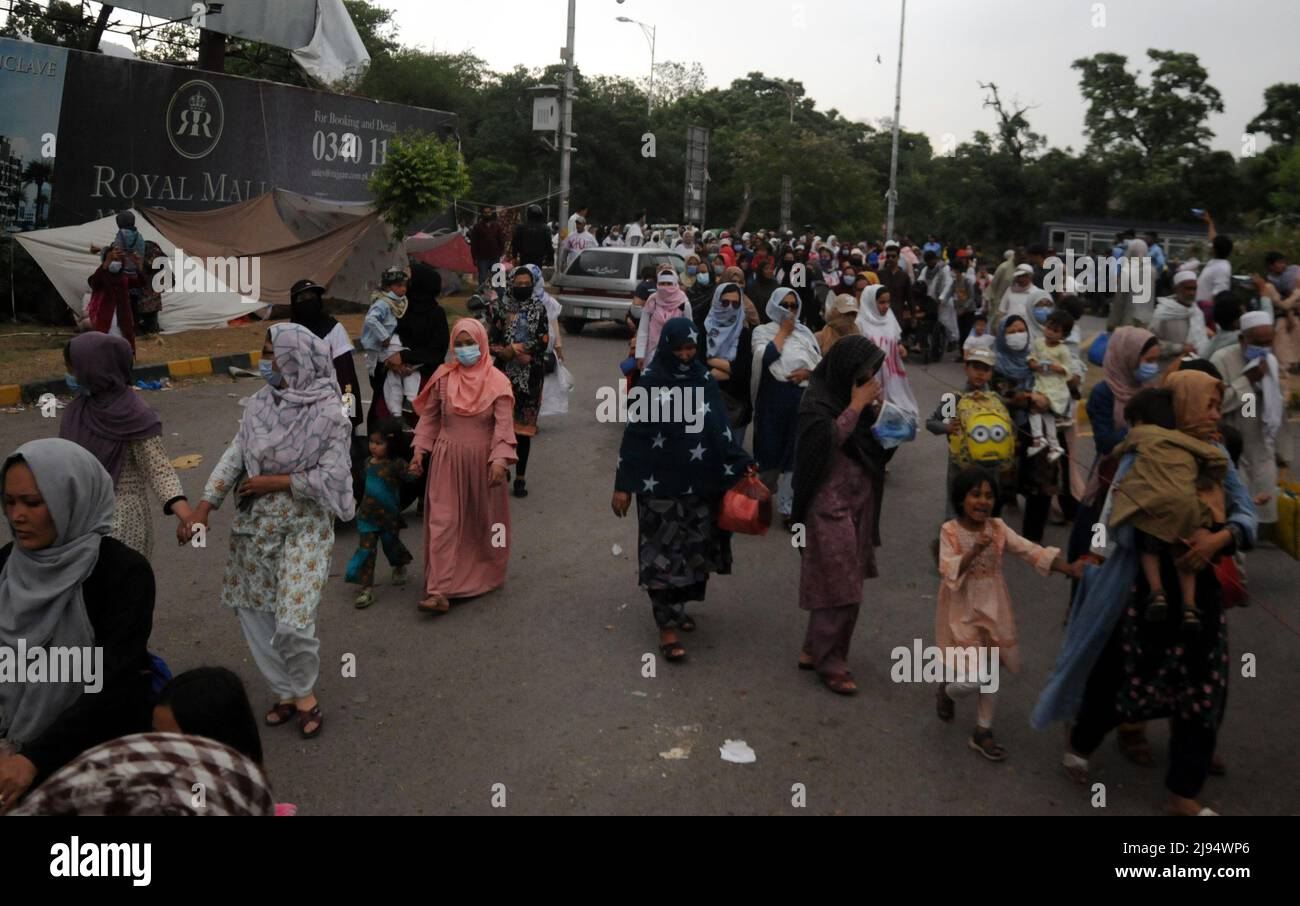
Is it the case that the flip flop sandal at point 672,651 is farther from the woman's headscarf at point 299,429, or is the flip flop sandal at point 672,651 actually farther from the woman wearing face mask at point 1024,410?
the woman wearing face mask at point 1024,410

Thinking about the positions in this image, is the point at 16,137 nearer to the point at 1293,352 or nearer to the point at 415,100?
the point at 1293,352

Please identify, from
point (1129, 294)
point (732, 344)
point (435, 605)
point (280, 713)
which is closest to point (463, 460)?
point (435, 605)

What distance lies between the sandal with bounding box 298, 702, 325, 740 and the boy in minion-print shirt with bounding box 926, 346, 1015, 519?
3573 millimetres

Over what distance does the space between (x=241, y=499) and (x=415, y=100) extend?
127 ft

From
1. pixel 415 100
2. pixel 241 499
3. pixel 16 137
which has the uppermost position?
pixel 415 100

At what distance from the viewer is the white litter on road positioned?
4.83 metres

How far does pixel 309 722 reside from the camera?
16.4 ft

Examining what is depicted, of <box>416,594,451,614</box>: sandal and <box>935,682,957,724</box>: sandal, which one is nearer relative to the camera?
<box>935,682,957,724</box>: sandal

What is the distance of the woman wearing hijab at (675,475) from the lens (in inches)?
237

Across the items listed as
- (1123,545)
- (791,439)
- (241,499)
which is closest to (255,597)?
(241,499)

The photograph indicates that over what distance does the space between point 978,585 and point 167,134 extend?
1748 centimetres

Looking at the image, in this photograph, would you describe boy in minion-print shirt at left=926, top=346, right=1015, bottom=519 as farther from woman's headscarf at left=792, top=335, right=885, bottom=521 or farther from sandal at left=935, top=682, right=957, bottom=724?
sandal at left=935, top=682, right=957, bottom=724

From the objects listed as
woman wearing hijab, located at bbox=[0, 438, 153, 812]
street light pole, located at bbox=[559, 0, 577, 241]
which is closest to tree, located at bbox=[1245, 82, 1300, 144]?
street light pole, located at bbox=[559, 0, 577, 241]
